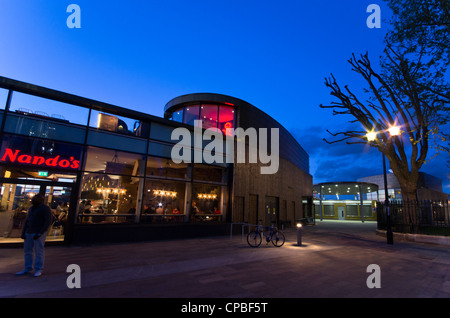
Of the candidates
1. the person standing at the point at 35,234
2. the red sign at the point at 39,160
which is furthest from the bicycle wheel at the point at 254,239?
the red sign at the point at 39,160

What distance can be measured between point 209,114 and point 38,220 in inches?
517

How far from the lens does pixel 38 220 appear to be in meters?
6.15

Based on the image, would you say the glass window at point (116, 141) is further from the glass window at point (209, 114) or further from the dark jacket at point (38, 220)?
the glass window at point (209, 114)

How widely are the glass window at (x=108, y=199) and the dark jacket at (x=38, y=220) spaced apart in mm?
4809

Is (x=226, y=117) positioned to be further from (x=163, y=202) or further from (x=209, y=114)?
(x=163, y=202)

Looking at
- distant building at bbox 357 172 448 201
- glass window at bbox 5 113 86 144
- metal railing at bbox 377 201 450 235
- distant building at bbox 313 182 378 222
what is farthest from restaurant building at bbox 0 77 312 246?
distant building at bbox 357 172 448 201

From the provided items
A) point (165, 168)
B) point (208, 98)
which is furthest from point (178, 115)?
point (165, 168)

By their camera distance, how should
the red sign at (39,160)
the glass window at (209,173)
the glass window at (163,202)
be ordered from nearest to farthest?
the red sign at (39,160)
the glass window at (163,202)
the glass window at (209,173)

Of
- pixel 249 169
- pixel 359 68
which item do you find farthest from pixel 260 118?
pixel 359 68

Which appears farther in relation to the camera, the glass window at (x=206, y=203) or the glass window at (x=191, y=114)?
the glass window at (x=191, y=114)

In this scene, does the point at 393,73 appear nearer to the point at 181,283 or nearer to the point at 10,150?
the point at 181,283

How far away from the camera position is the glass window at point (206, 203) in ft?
47.9

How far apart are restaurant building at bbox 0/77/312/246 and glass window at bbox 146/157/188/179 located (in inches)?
2.2

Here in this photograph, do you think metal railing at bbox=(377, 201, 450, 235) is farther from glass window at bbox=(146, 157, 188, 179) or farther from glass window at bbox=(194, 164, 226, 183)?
glass window at bbox=(146, 157, 188, 179)
